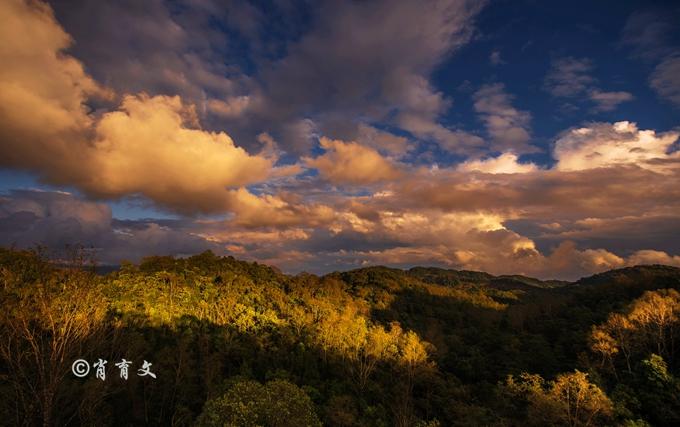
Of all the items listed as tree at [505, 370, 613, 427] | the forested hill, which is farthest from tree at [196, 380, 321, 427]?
tree at [505, 370, 613, 427]

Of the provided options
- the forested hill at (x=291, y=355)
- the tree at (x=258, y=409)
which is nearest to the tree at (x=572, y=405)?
the forested hill at (x=291, y=355)

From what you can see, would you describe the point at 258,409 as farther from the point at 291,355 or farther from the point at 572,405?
the point at 291,355

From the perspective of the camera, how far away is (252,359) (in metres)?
63.4

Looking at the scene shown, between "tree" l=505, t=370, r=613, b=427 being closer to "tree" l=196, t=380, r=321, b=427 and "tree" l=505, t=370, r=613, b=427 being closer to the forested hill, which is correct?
the forested hill

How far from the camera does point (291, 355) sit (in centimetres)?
6556

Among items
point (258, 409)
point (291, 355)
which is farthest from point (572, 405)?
point (291, 355)

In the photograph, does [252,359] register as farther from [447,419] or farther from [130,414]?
[447,419]

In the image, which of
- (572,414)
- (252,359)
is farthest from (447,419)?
(252,359)

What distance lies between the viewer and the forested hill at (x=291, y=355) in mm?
23109

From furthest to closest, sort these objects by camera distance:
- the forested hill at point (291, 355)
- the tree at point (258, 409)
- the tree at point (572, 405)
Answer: the tree at point (572, 405) → the forested hill at point (291, 355) → the tree at point (258, 409)

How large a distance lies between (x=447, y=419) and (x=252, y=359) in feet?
101

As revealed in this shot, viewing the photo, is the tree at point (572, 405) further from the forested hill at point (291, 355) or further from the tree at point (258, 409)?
the tree at point (258, 409)

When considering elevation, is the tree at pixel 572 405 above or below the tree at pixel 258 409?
below

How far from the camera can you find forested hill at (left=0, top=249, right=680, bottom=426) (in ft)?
75.8
